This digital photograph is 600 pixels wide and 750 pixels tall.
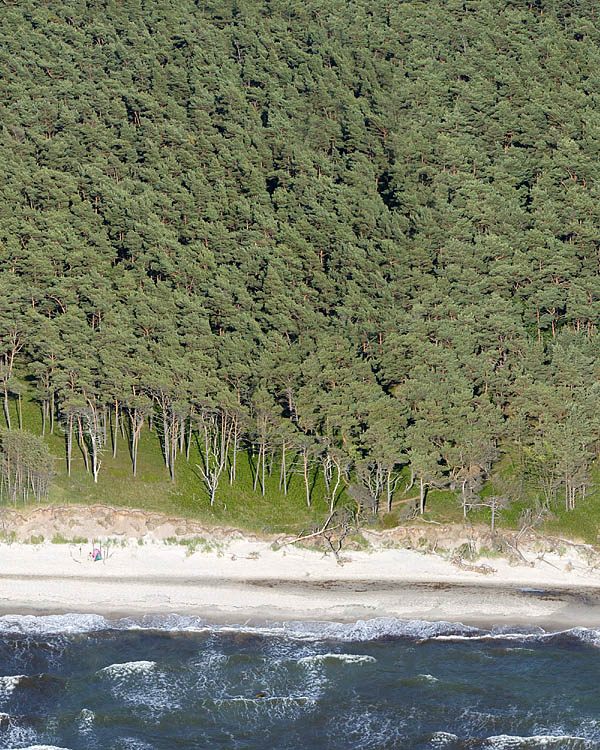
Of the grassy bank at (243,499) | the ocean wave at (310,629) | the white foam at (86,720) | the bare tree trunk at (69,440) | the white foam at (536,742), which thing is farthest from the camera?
the bare tree trunk at (69,440)

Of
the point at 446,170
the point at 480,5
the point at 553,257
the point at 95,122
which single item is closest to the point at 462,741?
the point at 553,257

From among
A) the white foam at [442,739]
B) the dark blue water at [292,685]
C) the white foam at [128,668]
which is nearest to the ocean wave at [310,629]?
the dark blue water at [292,685]

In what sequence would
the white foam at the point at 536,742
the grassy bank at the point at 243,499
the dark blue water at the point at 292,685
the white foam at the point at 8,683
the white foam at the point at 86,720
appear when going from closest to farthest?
the white foam at the point at 536,742
the dark blue water at the point at 292,685
the white foam at the point at 86,720
the white foam at the point at 8,683
the grassy bank at the point at 243,499

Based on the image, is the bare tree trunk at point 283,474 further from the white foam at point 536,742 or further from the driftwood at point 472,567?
the white foam at point 536,742

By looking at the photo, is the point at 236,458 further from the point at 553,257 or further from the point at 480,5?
the point at 480,5

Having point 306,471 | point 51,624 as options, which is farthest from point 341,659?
point 306,471

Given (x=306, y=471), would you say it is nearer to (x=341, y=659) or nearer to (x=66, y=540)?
(x=66, y=540)
